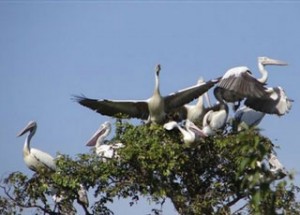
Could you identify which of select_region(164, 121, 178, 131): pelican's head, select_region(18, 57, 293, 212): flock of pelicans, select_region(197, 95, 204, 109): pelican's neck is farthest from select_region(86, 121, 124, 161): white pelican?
select_region(197, 95, 204, 109): pelican's neck

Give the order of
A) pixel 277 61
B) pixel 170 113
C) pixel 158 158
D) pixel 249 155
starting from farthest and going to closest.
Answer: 1. pixel 277 61
2. pixel 170 113
3. pixel 158 158
4. pixel 249 155

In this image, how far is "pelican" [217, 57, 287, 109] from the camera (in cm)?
1173

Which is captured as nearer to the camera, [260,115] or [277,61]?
[260,115]

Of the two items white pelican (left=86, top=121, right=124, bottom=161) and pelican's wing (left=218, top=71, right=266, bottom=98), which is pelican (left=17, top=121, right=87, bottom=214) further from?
pelican's wing (left=218, top=71, right=266, bottom=98)

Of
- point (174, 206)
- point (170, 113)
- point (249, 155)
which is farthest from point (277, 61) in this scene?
point (249, 155)

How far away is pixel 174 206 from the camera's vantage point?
9.96 metres

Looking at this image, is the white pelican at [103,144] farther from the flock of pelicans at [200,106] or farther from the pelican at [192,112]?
the pelican at [192,112]

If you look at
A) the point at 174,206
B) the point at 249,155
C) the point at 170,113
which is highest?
the point at 170,113

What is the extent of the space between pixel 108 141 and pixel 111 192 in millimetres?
1374

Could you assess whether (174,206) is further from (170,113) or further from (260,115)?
(260,115)

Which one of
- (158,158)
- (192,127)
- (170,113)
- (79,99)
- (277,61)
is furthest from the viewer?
(277,61)

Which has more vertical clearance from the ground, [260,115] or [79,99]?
[79,99]

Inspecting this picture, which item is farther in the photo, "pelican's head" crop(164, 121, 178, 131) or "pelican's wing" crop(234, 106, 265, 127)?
"pelican's wing" crop(234, 106, 265, 127)

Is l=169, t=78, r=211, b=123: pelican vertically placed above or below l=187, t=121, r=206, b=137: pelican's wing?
above
